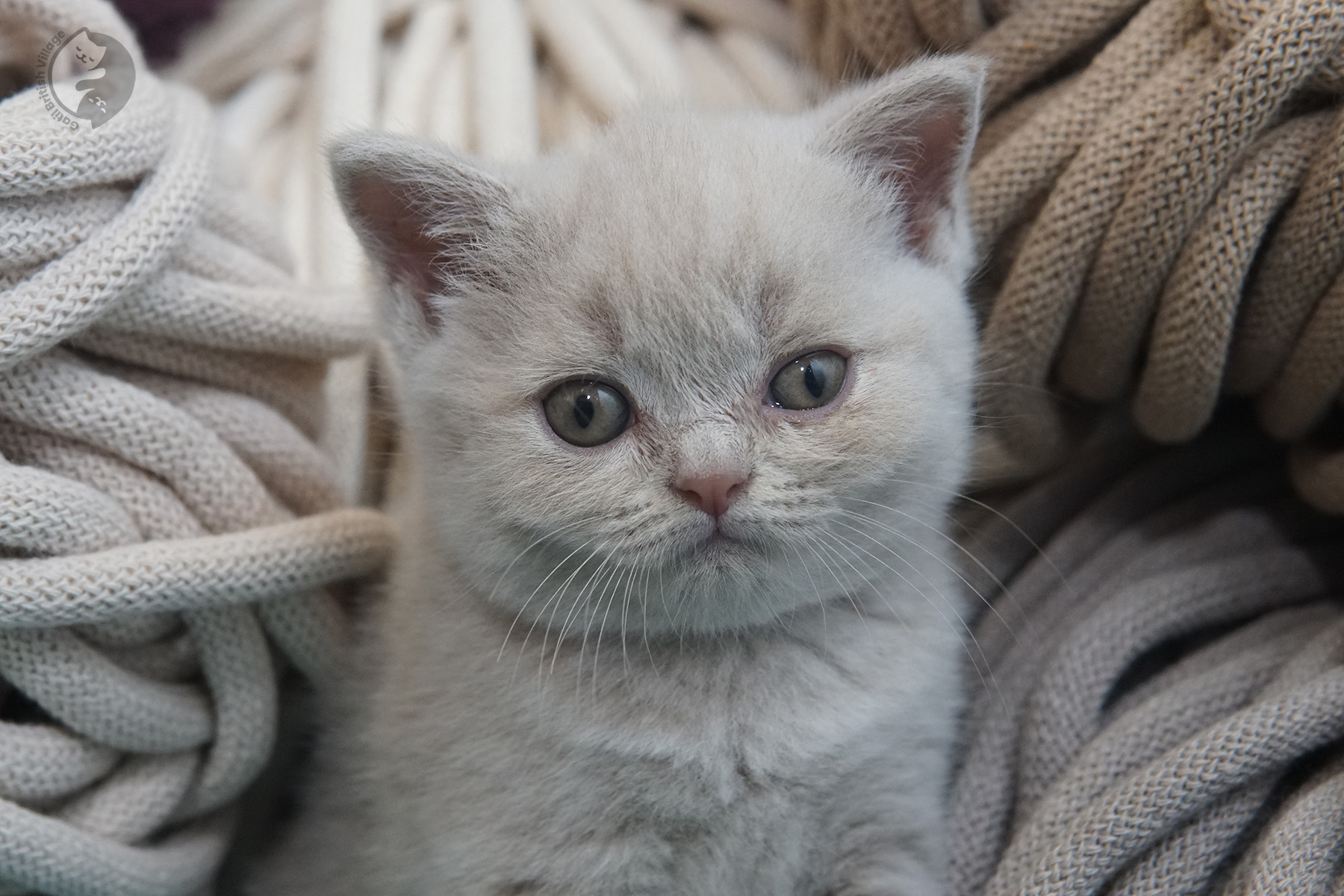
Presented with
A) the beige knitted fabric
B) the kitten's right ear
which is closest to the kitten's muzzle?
the kitten's right ear

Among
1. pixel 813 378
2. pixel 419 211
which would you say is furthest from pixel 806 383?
pixel 419 211

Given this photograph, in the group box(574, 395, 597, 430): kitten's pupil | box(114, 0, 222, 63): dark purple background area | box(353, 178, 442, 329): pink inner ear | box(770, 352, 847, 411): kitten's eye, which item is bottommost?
box(574, 395, 597, 430): kitten's pupil

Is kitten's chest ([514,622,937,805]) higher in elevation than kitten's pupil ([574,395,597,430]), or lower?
lower

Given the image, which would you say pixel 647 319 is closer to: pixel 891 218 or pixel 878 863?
pixel 891 218

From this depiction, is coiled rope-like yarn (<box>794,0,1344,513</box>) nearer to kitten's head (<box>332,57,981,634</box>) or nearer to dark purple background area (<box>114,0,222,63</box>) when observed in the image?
kitten's head (<box>332,57,981,634</box>)

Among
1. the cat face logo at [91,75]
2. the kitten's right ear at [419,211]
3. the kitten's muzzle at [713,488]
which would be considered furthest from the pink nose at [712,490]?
the cat face logo at [91,75]

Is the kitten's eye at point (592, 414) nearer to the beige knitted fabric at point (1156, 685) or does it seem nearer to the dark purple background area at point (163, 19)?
the beige knitted fabric at point (1156, 685)

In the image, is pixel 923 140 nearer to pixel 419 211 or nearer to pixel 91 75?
pixel 419 211
